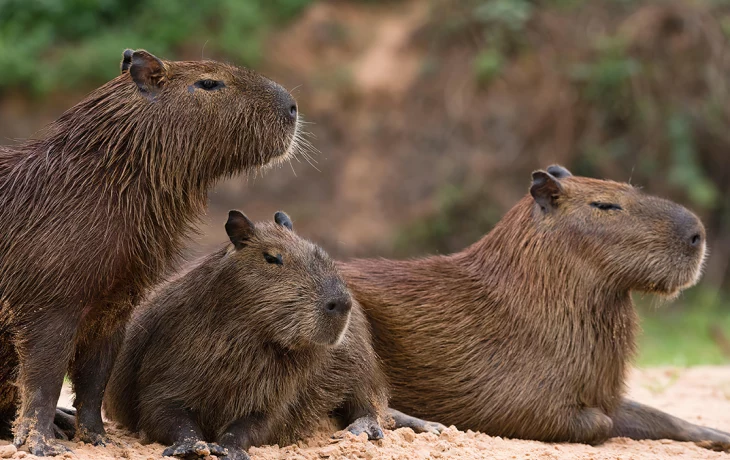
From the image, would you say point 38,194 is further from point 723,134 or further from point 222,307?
point 723,134

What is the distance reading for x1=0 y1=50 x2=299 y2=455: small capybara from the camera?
417 centimetres

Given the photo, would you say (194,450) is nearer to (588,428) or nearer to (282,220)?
(282,220)

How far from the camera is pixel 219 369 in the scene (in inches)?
181

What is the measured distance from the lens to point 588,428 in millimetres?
5410

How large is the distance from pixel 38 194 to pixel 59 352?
28.7 inches

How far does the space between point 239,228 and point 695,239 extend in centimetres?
265

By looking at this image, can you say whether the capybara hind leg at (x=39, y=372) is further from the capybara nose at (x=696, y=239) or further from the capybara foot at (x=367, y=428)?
the capybara nose at (x=696, y=239)

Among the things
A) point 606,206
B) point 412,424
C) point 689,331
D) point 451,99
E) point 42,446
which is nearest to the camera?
point 42,446

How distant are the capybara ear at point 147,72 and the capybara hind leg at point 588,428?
2.89 m

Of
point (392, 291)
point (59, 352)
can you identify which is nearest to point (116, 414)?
point (59, 352)

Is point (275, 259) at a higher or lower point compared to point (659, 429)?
higher

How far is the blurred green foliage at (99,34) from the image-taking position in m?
13.4

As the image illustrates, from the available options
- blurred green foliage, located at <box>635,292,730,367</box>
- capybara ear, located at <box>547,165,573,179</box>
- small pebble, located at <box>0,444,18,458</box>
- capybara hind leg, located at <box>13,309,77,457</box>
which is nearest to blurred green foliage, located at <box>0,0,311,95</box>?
blurred green foliage, located at <box>635,292,730,367</box>

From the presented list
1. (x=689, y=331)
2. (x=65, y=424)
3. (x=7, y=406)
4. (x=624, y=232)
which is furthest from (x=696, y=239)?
(x=689, y=331)
